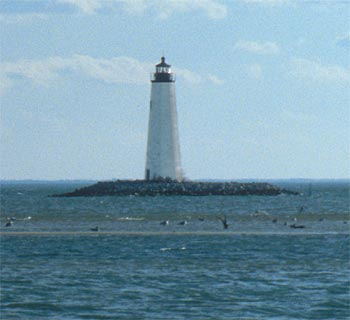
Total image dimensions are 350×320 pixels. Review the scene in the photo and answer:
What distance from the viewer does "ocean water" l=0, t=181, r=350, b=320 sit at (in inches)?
1155

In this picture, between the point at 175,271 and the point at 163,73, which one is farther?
the point at 163,73

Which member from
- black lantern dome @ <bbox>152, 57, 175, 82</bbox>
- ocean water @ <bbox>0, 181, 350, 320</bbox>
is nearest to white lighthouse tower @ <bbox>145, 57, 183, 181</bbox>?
black lantern dome @ <bbox>152, 57, 175, 82</bbox>

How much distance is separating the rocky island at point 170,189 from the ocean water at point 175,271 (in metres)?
46.6

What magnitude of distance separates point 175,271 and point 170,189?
7466 cm

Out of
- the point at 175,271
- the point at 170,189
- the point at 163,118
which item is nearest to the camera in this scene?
the point at 175,271

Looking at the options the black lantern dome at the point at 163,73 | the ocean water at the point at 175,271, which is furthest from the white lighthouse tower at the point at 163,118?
the ocean water at the point at 175,271

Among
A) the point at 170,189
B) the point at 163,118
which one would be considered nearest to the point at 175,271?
the point at 163,118

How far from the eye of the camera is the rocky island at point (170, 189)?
369ft

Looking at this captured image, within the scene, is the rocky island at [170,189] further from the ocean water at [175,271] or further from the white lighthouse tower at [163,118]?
the ocean water at [175,271]

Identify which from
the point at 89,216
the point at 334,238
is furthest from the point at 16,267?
the point at 89,216

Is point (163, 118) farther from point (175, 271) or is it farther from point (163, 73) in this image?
point (175, 271)

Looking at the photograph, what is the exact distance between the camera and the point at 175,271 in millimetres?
37469

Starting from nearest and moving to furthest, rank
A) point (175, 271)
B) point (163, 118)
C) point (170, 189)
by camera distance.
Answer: point (175, 271) → point (163, 118) → point (170, 189)

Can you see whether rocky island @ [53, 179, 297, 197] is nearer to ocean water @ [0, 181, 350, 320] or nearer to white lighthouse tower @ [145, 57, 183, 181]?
white lighthouse tower @ [145, 57, 183, 181]
